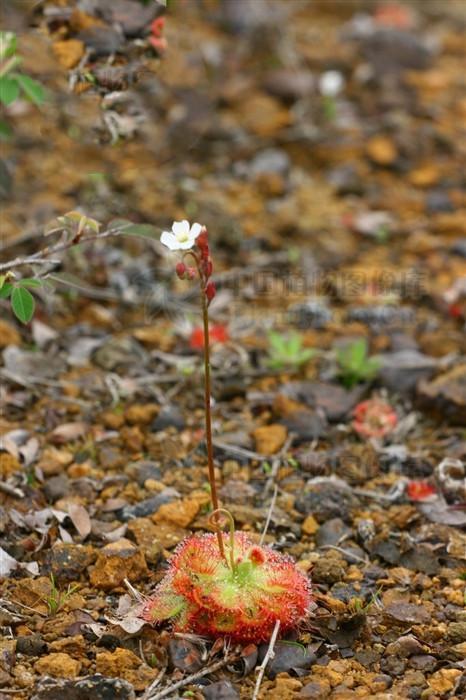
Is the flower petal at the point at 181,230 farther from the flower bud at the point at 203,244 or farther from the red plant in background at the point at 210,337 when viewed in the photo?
the red plant in background at the point at 210,337

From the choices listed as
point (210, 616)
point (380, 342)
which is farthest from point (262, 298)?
point (210, 616)

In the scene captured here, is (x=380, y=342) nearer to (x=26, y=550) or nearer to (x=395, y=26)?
(x=26, y=550)

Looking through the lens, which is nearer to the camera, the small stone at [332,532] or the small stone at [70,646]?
the small stone at [70,646]

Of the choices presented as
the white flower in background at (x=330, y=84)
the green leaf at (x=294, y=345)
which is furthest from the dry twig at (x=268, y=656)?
the white flower in background at (x=330, y=84)

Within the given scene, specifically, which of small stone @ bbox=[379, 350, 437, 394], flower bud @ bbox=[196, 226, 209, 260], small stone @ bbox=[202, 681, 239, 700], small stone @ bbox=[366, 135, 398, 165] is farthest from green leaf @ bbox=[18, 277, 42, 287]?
small stone @ bbox=[366, 135, 398, 165]

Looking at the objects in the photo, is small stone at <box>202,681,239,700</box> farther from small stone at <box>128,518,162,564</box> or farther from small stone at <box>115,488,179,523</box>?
small stone at <box>115,488,179,523</box>
